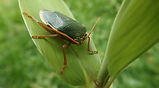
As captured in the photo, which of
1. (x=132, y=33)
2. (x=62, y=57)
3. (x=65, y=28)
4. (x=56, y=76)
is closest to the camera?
(x=132, y=33)

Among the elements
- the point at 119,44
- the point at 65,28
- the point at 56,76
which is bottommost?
the point at 56,76

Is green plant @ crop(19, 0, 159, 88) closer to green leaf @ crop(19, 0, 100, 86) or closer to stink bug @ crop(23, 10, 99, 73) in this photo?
green leaf @ crop(19, 0, 100, 86)

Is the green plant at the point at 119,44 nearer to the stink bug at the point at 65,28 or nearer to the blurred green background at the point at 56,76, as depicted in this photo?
the stink bug at the point at 65,28

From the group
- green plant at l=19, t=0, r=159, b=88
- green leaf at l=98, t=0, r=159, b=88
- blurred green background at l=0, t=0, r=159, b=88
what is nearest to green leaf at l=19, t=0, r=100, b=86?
green plant at l=19, t=0, r=159, b=88

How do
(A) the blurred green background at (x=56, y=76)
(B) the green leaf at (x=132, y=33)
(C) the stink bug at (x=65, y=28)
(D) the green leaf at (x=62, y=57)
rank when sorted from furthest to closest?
Result: (A) the blurred green background at (x=56, y=76) → (C) the stink bug at (x=65, y=28) → (D) the green leaf at (x=62, y=57) → (B) the green leaf at (x=132, y=33)

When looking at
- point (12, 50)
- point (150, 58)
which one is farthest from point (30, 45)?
point (150, 58)

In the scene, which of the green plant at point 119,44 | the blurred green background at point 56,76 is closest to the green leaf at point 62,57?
the green plant at point 119,44

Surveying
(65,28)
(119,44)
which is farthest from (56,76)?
(119,44)

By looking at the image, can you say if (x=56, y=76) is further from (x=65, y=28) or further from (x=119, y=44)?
(x=119, y=44)
